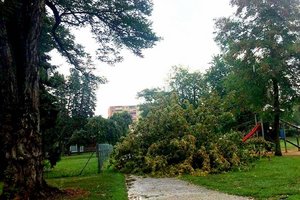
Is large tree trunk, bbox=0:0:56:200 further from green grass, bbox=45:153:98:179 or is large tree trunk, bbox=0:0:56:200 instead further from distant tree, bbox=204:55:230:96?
distant tree, bbox=204:55:230:96

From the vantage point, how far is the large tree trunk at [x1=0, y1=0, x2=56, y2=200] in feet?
25.5

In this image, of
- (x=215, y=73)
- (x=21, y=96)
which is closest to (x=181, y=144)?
(x=21, y=96)

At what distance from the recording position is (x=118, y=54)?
1305 cm

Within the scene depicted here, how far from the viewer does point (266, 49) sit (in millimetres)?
18250

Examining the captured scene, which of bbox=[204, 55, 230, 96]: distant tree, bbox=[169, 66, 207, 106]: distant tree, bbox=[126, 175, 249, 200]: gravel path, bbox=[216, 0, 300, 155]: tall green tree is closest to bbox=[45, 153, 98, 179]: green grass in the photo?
bbox=[126, 175, 249, 200]: gravel path

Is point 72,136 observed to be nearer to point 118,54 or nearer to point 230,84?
point 230,84

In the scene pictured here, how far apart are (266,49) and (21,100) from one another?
1414cm

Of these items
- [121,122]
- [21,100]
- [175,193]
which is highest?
[121,122]

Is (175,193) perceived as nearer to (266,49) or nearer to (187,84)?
(266,49)

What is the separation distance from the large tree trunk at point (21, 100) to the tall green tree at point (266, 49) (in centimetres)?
1243

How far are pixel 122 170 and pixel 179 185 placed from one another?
5780 mm

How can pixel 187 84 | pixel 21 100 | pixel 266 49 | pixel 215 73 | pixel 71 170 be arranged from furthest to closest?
pixel 187 84 < pixel 215 73 < pixel 71 170 < pixel 266 49 < pixel 21 100

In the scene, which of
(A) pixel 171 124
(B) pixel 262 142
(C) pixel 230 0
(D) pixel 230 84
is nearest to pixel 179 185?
(A) pixel 171 124

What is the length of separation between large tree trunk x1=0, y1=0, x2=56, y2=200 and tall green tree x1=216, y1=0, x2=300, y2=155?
12.4 m
